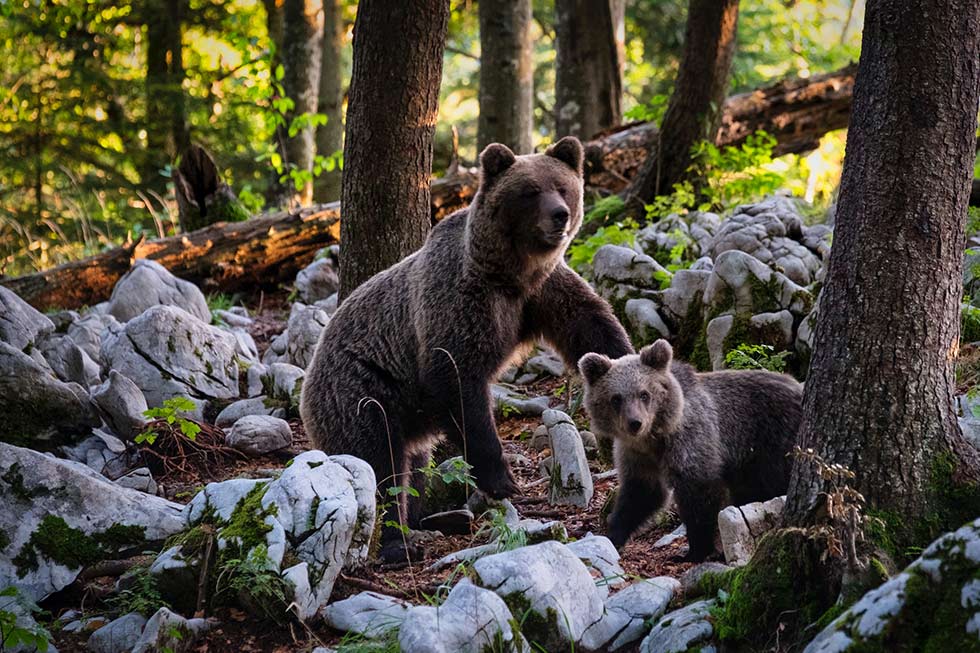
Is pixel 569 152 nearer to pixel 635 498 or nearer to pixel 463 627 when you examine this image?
pixel 635 498

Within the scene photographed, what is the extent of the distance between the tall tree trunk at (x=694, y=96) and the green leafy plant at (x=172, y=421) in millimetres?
5647

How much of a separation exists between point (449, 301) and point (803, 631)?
3039 mm

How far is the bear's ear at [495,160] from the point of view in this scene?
5988mm

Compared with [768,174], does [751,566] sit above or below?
below

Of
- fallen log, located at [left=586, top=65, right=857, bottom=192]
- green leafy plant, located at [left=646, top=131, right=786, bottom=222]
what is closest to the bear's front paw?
green leafy plant, located at [left=646, top=131, right=786, bottom=222]

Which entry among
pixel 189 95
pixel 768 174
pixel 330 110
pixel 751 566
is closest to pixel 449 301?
pixel 751 566

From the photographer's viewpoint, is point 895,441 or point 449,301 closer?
point 895,441

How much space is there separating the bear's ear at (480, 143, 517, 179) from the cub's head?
1.41 meters

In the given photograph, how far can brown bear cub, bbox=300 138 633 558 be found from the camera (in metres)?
5.81

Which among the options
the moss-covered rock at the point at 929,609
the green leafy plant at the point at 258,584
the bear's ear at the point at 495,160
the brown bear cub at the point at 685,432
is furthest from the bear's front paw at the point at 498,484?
the moss-covered rock at the point at 929,609

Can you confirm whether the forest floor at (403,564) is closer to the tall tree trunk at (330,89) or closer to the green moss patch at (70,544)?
the green moss patch at (70,544)

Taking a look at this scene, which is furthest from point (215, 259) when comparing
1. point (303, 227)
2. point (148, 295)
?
point (148, 295)

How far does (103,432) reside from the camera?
712 cm

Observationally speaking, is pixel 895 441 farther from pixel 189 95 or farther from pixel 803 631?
pixel 189 95
